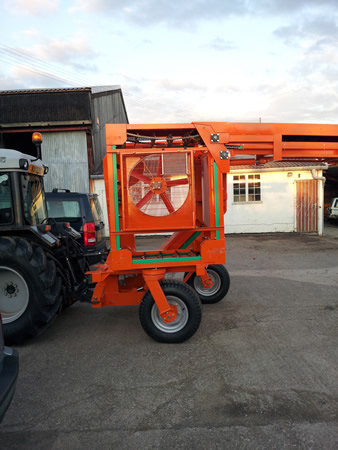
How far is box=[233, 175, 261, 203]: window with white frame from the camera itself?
15.2m

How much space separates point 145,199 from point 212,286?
99.5 inches

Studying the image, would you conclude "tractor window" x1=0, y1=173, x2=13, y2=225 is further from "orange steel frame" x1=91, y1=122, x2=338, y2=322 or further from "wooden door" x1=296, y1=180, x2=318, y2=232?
"wooden door" x1=296, y1=180, x2=318, y2=232

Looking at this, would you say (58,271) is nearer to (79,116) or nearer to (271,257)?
(271,257)

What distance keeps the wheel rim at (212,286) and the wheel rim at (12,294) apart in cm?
285

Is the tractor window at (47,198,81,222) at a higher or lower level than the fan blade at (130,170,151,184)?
lower

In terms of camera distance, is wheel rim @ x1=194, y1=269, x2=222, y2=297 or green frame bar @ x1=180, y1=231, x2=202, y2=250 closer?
green frame bar @ x1=180, y1=231, x2=202, y2=250

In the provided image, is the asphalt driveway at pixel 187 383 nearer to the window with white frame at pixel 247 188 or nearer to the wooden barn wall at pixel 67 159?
the window with white frame at pixel 247 188

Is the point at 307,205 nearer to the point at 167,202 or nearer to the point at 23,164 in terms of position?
the point at 167,202

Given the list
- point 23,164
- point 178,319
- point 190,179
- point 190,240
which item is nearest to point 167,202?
point 190,179

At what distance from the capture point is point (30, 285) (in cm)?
430

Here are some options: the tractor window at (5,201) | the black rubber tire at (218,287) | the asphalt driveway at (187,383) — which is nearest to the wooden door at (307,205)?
the asphalt driveway at (187,383)

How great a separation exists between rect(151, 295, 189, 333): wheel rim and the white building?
437 inches

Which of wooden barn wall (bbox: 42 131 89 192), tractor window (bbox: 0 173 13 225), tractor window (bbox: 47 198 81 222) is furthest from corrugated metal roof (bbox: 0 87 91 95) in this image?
tractor window (bbox: 0 173 13 225)

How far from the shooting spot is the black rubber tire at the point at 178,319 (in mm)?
4297
